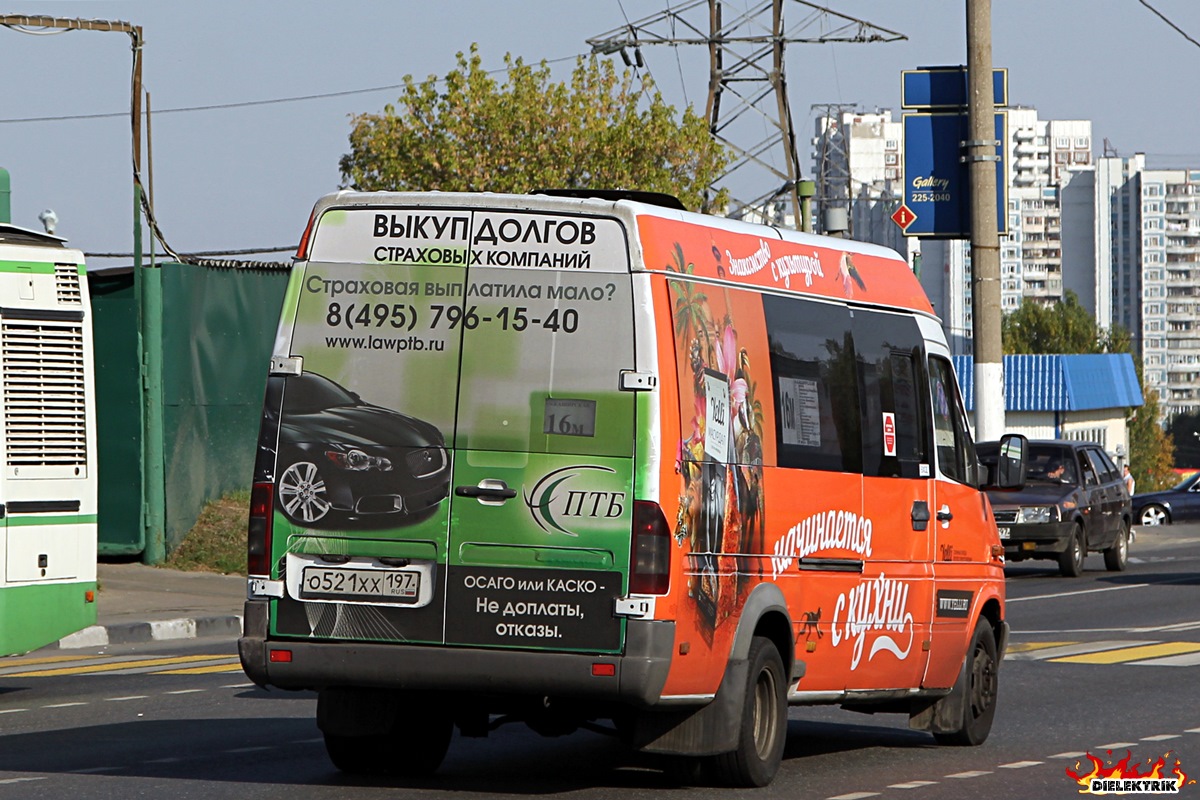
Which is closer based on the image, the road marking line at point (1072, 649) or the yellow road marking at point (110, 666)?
the yellow road marking at point (110, 666)

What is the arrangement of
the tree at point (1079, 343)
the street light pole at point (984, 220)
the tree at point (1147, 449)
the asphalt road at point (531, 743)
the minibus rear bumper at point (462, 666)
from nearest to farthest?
the minibus rear bumper at point (462, 666) < the asphalt road at point (531, 743) < the street light pole at point (984, 220) < the tree at point (1147, 449) < the tree at point (1079, 343)

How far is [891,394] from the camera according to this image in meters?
9.66

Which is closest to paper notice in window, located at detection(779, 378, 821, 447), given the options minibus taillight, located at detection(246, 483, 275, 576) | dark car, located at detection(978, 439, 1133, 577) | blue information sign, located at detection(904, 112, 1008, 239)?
minibus taillight, located at detection(246, 483, 275, 576)

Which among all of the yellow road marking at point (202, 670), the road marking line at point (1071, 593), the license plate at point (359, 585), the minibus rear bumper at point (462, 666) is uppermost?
the license plate at point (359, 585)

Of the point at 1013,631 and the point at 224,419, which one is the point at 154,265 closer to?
the point at 224,419

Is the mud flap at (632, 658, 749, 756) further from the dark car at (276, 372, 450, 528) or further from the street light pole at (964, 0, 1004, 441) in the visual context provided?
the street light pole at (964, 0, 1004, 441)

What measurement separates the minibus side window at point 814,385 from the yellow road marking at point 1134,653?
6.04m

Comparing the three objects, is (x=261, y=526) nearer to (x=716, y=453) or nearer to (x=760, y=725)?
(x=716, y=453)

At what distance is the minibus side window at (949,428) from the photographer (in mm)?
10109

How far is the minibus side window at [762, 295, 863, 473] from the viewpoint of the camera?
8.76 meters

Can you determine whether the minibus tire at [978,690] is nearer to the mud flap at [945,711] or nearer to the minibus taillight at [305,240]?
the mud flap at [945,711]

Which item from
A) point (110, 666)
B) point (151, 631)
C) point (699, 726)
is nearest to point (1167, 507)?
point (151, 631)

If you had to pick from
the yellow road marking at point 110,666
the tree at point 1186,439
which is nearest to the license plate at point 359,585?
the yellow road marking at point 110,666

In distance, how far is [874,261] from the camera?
32.2 feet
